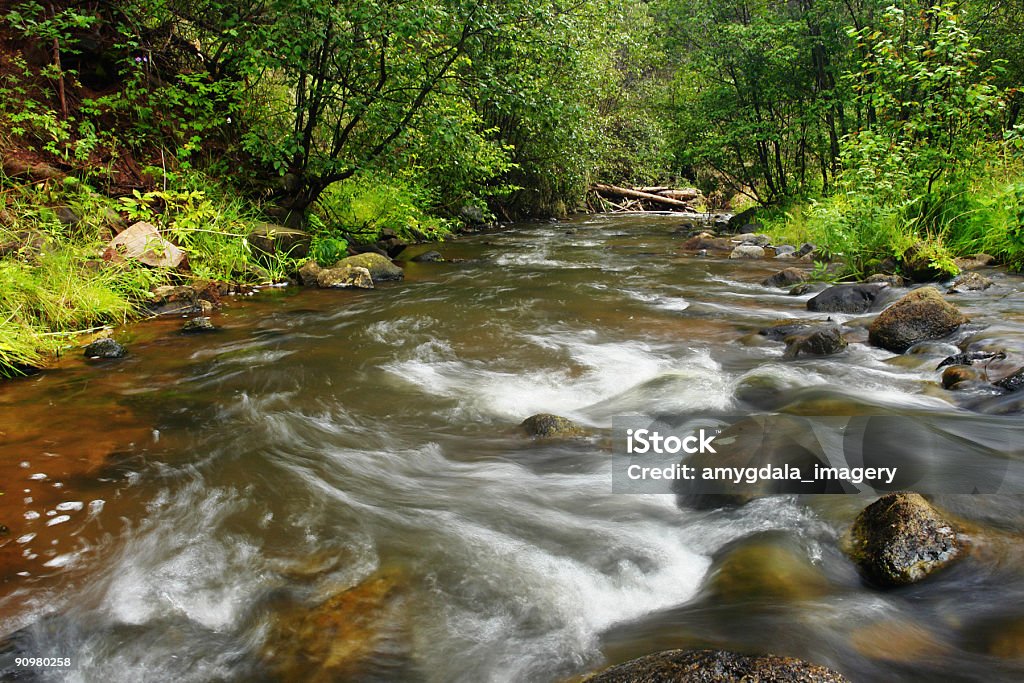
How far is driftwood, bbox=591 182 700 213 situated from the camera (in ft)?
82.7

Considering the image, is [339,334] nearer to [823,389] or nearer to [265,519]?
[265,519]

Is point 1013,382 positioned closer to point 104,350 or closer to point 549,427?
point 549,427

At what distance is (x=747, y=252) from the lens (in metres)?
11.9

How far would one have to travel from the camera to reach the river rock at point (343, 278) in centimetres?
912

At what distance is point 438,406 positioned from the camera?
4.82 m

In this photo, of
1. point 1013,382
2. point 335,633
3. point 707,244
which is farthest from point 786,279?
point 335,633

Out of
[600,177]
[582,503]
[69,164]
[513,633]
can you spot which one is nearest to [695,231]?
[600,177]

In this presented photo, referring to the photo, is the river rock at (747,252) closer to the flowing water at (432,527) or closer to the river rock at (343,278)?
the flowing water at (432,527)

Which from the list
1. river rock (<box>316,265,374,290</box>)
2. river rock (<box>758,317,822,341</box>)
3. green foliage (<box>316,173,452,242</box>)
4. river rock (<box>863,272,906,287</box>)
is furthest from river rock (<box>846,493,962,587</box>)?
green foliage (<box>316,173,452,242</box>)

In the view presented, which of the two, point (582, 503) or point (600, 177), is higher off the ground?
point (600, 177)

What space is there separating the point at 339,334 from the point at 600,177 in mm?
21917

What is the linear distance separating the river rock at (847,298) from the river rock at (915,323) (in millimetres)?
1352

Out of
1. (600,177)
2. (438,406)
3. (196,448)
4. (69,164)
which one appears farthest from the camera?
(600,177)

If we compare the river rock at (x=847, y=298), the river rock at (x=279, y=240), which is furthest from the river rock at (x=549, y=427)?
the river rock at (x=279, y=240)
